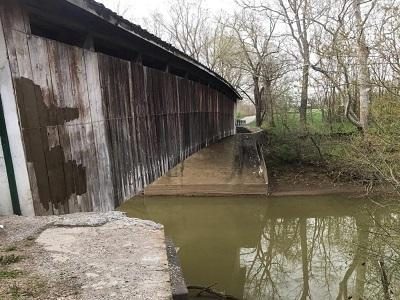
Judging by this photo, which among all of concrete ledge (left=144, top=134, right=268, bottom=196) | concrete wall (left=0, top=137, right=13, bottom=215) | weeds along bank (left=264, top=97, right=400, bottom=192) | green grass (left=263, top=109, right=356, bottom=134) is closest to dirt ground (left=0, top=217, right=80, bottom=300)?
concrete wall (left=0, top=137, right=13, bottom=215)

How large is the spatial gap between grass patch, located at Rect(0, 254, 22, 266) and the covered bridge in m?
1.26

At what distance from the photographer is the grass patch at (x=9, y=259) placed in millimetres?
2162

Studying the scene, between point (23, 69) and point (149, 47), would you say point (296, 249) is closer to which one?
point (149, 47)

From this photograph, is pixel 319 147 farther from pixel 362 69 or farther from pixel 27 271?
pixel 27 271

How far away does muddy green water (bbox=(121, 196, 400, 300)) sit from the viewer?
7.78 m

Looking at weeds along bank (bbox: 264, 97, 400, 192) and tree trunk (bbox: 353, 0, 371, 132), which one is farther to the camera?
weeds along bank (bbox: 264, 97, 400, 192)

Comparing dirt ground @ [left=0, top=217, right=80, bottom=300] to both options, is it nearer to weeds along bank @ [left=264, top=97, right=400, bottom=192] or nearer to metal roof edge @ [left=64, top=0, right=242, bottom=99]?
metal roof edge @ [left=64, top=0, right=242, bottom=99]

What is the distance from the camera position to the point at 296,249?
36.4 feet

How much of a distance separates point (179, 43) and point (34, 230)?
31.2 m

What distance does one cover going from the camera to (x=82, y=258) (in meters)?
2.28

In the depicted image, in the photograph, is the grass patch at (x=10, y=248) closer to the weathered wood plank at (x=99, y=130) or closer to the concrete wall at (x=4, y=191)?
the concrete wall at (x=4, y=191)

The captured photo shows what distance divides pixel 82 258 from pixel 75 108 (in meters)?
2.51

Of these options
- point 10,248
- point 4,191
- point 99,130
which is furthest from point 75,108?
point 10,248

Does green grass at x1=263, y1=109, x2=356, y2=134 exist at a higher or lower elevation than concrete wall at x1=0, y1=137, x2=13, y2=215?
lower
